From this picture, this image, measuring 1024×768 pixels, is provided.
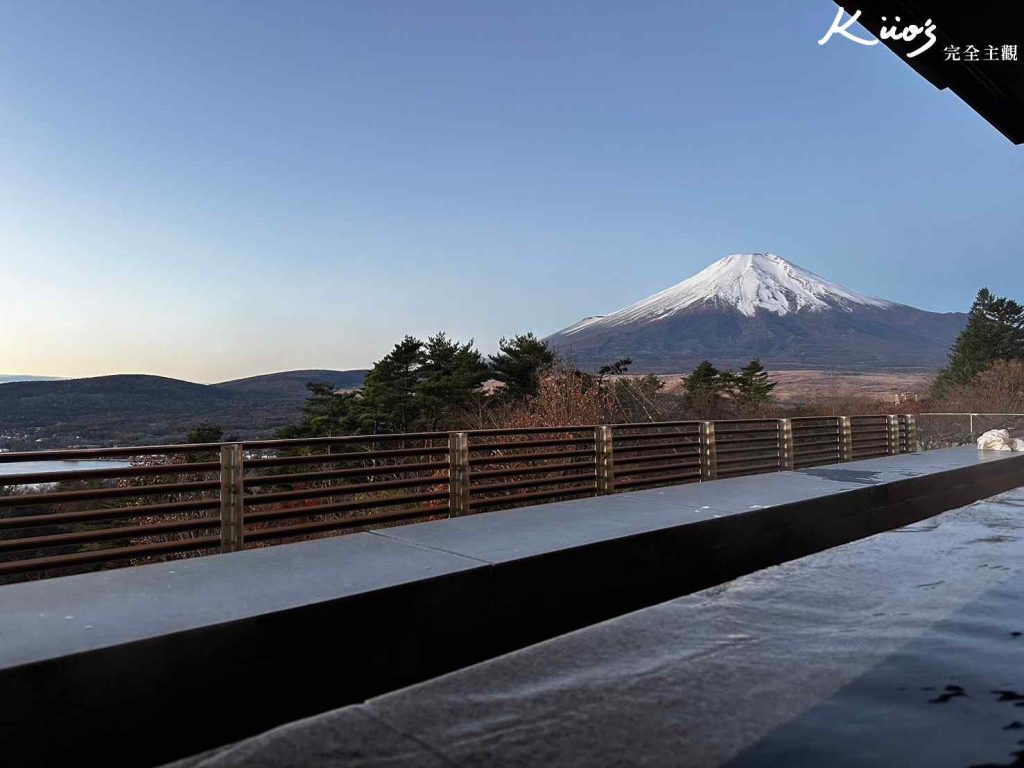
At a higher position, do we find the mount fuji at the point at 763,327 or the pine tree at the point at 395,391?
the mount fuji at the point at 763,327

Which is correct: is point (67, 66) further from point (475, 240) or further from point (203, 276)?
point (475, 240)

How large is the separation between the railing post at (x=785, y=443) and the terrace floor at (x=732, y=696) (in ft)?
24.5

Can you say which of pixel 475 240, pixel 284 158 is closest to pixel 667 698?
pixel 284 158

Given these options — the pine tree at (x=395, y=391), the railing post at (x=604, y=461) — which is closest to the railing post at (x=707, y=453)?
the railing post at (x=604, y=461)

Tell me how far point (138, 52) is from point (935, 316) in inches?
6958

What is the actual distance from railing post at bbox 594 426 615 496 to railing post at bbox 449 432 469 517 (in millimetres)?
2313

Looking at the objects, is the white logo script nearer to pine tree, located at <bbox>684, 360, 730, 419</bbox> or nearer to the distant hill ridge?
pine tree, located at <bbox>684, 360, 730, 419</bbox>

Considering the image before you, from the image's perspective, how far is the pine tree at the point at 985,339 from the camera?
53.0 metres

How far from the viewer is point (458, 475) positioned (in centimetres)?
713

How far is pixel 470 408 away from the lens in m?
33.8

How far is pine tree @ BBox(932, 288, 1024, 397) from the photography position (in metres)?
53.0

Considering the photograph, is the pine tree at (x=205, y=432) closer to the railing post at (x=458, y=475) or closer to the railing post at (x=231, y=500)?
the railing post at (x=458, y=475)

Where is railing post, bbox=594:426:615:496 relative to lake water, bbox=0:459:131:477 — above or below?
below


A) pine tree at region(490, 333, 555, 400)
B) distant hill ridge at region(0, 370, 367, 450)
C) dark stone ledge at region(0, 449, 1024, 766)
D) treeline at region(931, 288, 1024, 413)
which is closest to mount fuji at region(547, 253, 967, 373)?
treeline at region(931, 288, 1024, 413)
